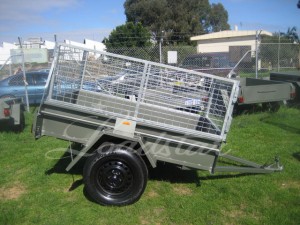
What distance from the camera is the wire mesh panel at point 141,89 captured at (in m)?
3.75

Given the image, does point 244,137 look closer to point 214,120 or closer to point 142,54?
point 214,120

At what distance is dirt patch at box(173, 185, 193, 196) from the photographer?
4.23 m

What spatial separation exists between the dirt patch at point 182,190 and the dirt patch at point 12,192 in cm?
214

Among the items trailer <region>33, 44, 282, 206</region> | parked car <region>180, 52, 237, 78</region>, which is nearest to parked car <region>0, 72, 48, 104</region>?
parked car <region>180, 52, 237, 78</region>

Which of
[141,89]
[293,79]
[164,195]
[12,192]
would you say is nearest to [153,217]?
[164,195]

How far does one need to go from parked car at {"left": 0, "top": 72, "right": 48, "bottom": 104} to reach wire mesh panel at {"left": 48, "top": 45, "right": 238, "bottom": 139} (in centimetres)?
605

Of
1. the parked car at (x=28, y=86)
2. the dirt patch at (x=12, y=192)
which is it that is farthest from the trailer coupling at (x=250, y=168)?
the parked car at (x=28, y=86)

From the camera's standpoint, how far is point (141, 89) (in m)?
3.74

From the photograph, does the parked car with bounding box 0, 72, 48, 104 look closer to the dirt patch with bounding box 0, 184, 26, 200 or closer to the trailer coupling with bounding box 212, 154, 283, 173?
the dirt patch with bounding box 0, 184, 26, 200

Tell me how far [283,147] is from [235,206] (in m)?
2.73

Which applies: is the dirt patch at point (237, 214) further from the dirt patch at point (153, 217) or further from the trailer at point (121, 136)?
the dirt patch at point (153, 217)

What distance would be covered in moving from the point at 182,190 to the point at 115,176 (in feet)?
3.60

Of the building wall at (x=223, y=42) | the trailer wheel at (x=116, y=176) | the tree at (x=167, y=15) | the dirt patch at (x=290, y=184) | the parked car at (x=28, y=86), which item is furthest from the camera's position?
the tree at (x=167, y=15)

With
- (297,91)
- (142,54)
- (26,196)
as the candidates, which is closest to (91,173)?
(26,196)
